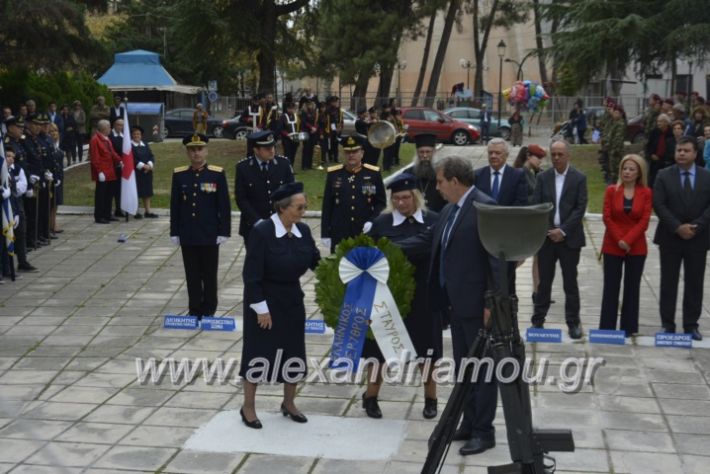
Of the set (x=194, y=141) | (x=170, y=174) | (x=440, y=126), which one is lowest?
(x=170, y=174)

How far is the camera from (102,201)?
1748cm

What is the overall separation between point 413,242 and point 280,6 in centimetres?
2454

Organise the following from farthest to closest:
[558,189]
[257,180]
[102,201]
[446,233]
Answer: [102,201] → [257,180] → [558,189] → [446,233]

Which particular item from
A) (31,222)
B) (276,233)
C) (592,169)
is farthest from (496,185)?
(592,169)

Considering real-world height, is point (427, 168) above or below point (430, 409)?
above

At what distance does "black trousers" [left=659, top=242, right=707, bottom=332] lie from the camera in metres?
10.0

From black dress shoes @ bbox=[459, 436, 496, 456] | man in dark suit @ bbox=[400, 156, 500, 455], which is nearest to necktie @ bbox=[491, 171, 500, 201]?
man in dark suit @ bbox=[400, 156, 500, 455]

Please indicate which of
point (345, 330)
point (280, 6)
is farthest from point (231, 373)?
point (280, 6)

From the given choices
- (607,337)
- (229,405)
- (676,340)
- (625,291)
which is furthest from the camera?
(625,291)

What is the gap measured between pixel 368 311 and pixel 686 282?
13.7 feet

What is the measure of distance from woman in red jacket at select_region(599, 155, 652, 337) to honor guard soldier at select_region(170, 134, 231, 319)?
3.85 m

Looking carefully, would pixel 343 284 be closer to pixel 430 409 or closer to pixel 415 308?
pixel 415 308

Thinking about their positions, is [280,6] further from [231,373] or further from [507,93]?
[231,373]

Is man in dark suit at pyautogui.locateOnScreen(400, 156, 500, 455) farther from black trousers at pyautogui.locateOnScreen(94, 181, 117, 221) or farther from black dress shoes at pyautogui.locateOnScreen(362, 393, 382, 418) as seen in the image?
black trousers at pyautogui.locateOnScreen(94, 181, 117, 221)
